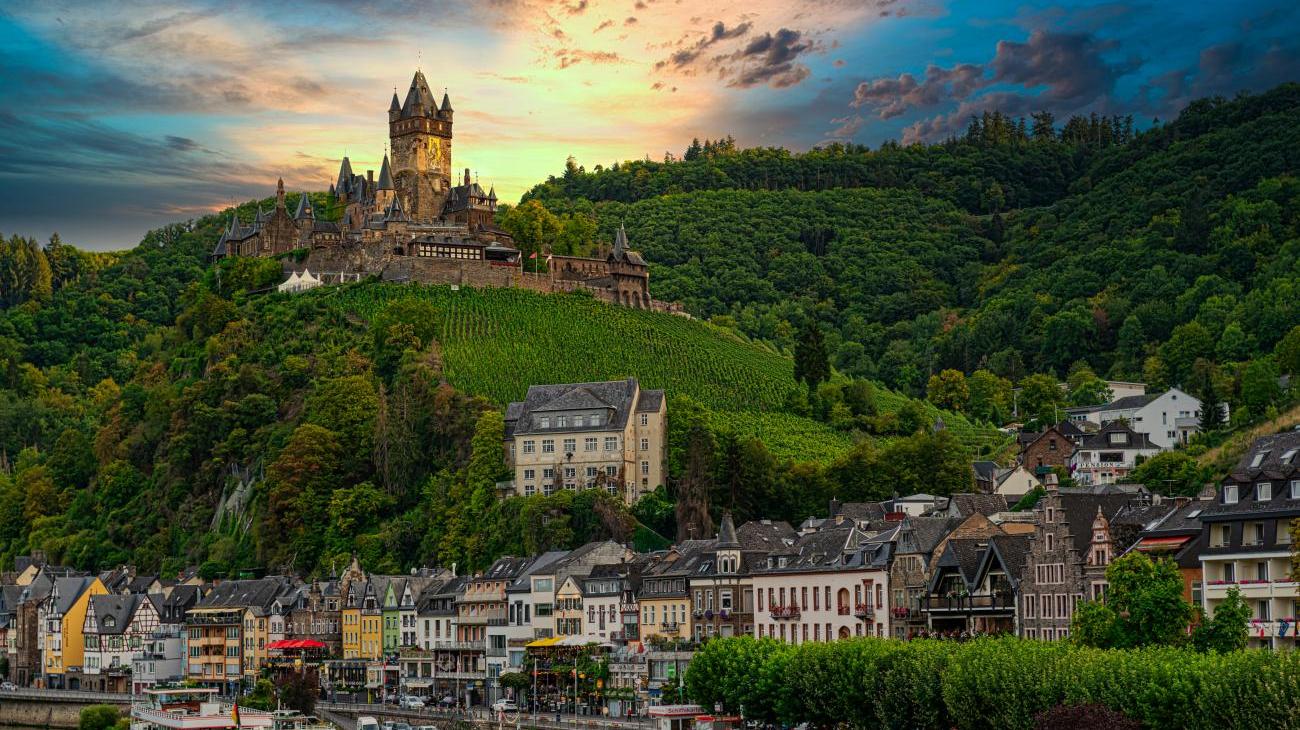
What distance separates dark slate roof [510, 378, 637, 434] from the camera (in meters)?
129

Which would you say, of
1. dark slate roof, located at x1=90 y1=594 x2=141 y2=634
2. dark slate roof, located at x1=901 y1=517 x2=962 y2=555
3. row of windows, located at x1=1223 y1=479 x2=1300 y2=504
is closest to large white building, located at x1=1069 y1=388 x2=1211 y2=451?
dark slate roof, located at x1=901 y1=517 x2=962 y2=555

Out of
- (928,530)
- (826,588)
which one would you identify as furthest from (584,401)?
(928,530)

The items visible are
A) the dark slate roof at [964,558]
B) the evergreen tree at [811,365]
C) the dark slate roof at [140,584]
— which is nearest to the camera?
the dark slate roof at [964,558]

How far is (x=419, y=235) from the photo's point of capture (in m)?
175

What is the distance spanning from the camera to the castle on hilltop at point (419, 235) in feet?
561

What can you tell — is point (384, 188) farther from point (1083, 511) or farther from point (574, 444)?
point (1083, 511)

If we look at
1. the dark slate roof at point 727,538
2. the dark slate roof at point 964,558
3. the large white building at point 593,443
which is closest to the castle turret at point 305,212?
the large white building at point 593,443

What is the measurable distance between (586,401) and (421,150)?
66.0 meters

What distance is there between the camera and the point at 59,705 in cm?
12225

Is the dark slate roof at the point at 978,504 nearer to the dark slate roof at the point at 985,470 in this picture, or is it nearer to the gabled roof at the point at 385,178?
the dark slate roof at the point at 985,470

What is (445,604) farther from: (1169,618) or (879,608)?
(1169,618)

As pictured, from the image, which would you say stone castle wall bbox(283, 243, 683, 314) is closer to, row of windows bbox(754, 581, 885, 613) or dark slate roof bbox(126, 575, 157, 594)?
dark slate roof bbox(126, 575, 157, 594)

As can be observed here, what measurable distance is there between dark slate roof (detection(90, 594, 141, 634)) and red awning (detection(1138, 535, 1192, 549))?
80.8 meters

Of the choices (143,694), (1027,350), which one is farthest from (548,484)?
(1027,350)
